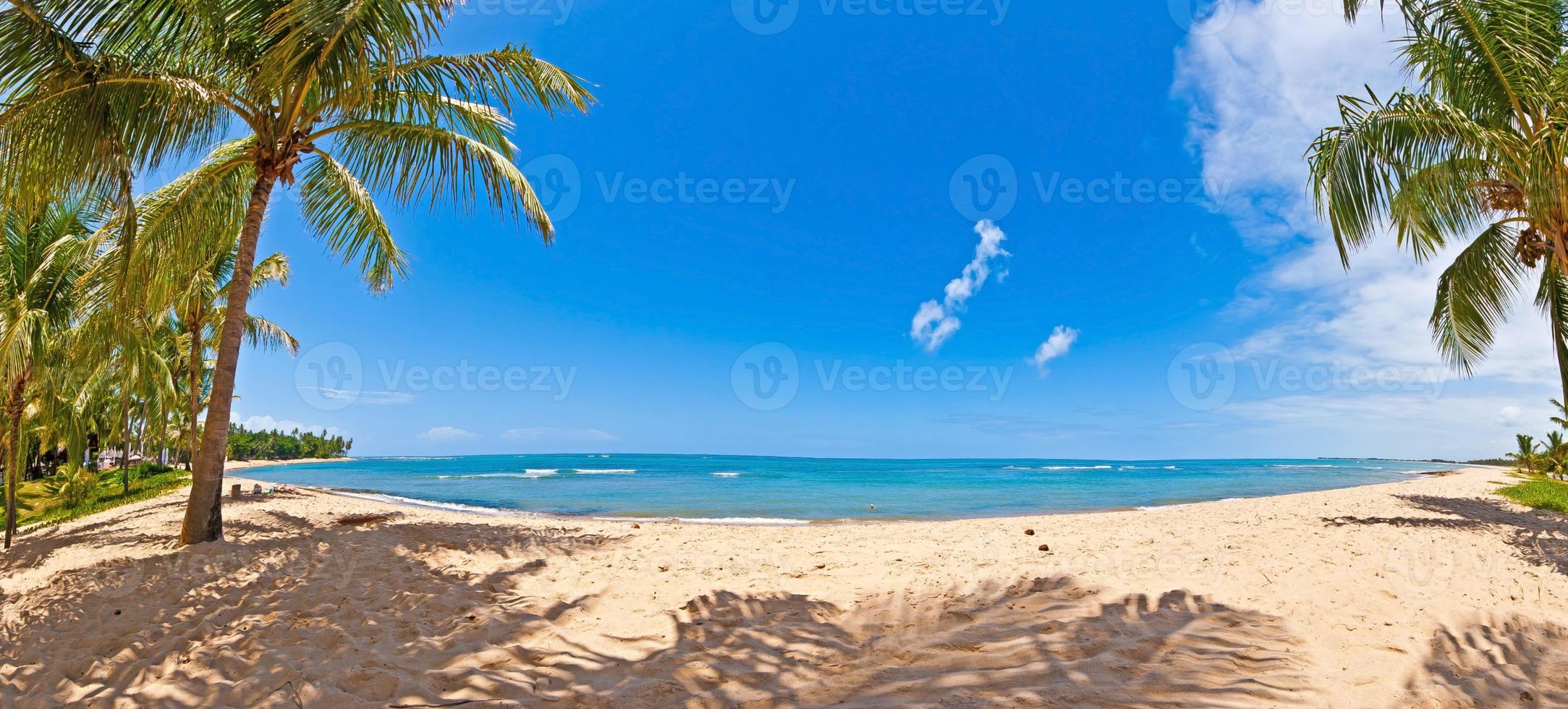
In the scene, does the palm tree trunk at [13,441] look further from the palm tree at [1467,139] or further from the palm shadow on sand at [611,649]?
the palm tree at [1467,139]

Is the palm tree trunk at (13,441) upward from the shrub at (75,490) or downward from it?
upward

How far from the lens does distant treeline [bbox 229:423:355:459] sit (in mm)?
78375

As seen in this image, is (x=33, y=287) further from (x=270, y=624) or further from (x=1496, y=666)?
(x=1496, y=666)

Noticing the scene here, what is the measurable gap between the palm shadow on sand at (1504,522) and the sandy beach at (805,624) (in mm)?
98

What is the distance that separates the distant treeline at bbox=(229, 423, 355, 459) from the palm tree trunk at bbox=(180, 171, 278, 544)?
8724 centimetres

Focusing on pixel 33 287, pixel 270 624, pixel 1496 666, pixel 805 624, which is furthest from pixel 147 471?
pixel 1496 666

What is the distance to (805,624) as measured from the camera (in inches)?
161

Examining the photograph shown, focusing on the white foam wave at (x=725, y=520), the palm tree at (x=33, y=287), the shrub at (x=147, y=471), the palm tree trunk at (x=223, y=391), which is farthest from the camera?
the shrub at (x=147, y=471)

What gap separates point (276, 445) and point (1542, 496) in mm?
113674

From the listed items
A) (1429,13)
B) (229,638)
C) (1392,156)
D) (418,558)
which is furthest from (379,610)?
(1429,13)

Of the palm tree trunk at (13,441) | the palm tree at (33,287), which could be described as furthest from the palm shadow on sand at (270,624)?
the palm tree at (33,287)

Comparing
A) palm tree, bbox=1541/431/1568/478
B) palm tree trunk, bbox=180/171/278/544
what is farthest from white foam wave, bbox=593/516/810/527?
palm tree, bbox=1541/431/1568/478

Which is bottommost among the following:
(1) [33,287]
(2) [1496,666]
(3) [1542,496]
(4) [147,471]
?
(4) [147,471]

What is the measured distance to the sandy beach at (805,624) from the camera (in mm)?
2998
